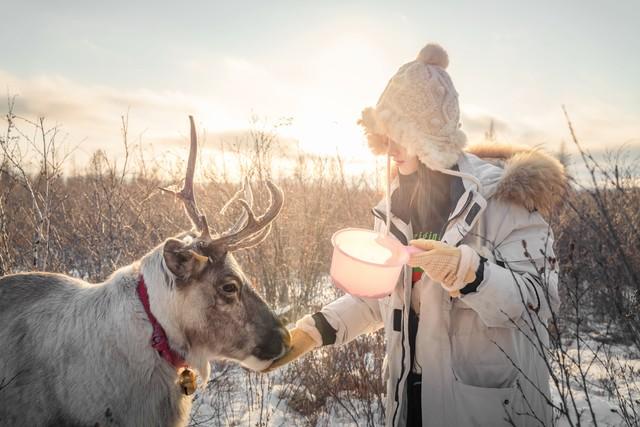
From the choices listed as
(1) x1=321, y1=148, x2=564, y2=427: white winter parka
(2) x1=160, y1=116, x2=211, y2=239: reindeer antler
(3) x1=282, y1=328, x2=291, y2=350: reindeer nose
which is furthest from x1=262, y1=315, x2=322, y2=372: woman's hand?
(2) x1=160, y1=116, x2=211, y2=239: reindeer antler

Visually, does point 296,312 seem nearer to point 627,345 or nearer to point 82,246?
point 82,246

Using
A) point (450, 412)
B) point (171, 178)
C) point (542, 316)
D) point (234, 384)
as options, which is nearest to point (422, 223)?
point (542, 316)

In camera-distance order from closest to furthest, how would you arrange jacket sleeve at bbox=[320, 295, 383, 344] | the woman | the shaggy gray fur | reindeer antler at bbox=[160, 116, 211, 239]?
the shaggy gray fur
the woman
reindeer antler at bbox=[160, 116, 211, 239]
jacket sleeve at bbox=[320, 295, 383, 344]

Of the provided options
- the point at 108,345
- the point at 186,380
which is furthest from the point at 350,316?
the point at 108,345

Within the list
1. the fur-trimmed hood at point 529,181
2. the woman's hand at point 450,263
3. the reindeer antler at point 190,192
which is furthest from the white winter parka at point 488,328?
the reindeer antler at point 190,192

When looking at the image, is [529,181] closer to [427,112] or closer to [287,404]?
[427,112]

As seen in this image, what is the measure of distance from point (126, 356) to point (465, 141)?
223cm

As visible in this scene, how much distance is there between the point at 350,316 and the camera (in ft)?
8.97

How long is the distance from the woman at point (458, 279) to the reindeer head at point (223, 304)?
0.21m

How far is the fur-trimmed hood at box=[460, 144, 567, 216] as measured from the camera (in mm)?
2201

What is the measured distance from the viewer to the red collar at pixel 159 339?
207cm

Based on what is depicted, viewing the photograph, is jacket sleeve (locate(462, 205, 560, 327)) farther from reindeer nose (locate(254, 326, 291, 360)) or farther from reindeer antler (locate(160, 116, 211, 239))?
reindeer antler (locate(160, 116, 211, 239))

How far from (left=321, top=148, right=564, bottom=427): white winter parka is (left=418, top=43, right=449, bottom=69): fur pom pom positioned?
73 cm

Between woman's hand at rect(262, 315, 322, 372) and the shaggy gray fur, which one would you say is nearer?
the shaggy gray fur
